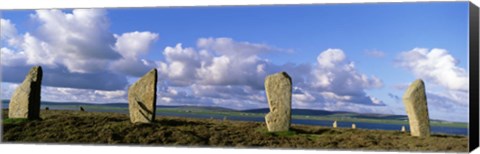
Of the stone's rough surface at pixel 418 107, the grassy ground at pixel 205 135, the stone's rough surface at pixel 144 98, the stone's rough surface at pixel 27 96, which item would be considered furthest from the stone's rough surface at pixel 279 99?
the stone's rough surface at pixel 27 96

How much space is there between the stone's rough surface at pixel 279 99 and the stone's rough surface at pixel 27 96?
6.02 meters

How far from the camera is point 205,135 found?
61.3 ft

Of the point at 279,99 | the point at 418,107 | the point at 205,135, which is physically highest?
the point at 279,99

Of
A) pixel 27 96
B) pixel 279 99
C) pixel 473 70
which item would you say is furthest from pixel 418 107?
pixel 27 96

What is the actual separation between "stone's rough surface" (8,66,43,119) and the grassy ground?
0.97 feet

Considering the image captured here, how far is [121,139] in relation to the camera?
18.7m

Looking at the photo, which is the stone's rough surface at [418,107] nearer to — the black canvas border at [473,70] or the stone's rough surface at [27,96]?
the black canvas border at [473,70]

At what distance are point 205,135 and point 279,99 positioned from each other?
2.00 m

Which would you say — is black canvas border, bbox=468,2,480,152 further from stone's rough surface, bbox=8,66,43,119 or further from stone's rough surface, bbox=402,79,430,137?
stone's rough surface, bbox=8,66,43,119

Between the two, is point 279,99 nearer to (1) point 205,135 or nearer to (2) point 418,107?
(1) point 205,135

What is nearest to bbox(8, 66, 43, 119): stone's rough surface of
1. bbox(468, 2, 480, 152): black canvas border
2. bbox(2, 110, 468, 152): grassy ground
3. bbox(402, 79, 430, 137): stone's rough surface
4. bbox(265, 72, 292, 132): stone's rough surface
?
bbox(2, 110, 468, 152): grassy ground

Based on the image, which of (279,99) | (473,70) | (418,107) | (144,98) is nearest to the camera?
(473,70)

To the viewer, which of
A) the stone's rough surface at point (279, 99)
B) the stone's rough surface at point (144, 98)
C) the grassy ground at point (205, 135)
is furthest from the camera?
the stone's rough surface at point (144, 98)

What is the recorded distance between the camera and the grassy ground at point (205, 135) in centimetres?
1761
